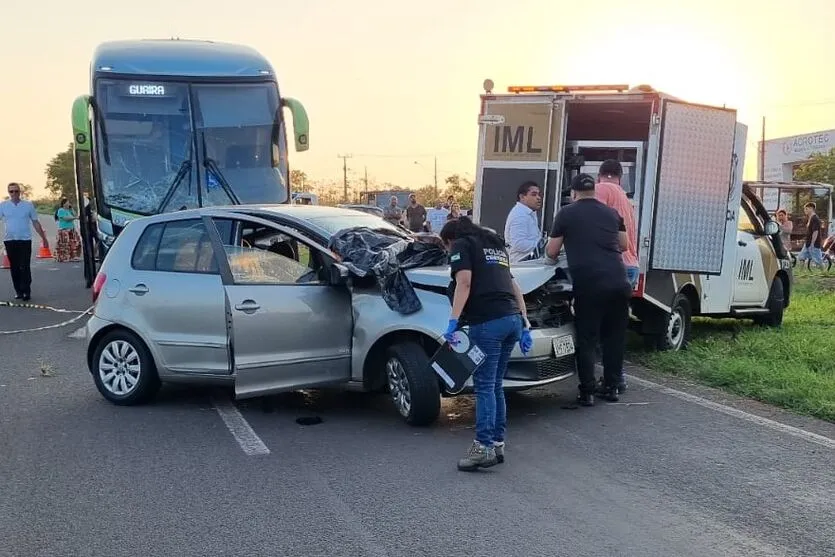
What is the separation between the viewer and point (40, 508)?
15.2ft

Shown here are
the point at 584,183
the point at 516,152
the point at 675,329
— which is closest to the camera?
the point at 584,183

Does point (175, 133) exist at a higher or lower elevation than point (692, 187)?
higher

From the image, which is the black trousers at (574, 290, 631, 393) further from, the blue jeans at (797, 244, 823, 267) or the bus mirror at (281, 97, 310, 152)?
the blue jeans at (797, 244, 823, 267)

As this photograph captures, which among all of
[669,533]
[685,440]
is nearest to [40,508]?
[669,533]

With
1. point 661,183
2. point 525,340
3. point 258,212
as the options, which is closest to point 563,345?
point 525,340

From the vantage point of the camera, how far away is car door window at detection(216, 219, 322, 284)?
6.50 m

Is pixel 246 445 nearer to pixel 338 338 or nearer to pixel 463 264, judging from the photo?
pixel 338 338

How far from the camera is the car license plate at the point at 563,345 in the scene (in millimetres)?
6246

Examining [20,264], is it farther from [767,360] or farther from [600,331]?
[767,360]

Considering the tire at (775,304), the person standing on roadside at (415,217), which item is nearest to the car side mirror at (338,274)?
the tire at (775,304)

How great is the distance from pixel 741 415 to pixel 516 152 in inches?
163

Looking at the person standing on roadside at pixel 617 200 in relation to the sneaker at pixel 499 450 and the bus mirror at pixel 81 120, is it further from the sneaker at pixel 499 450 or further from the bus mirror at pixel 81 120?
the bus mirror at pixel 81 120

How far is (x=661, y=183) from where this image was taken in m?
8.45

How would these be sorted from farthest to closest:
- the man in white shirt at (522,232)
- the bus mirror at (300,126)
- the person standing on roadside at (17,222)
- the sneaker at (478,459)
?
the person standing on roadside at (17,222)
the bus mirror at (300,126)
the man in white shirt at (522,232)
the sneaker at (478,459)
